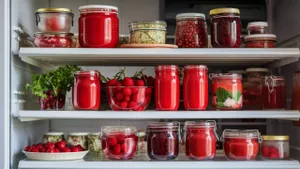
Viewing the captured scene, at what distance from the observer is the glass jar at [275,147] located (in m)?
A: 1.79

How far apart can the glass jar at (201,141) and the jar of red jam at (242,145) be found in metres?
0.06

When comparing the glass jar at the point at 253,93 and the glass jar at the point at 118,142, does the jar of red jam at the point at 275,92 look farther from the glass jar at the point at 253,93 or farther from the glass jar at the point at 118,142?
the glass jar at the point at 118,142

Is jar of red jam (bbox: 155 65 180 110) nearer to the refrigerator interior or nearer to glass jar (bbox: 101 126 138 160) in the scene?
glass jar (bbox: 101 126 138 160)

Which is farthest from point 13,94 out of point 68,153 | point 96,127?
point 96,127

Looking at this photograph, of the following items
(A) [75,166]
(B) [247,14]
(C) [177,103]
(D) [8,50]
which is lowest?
(A) [75,166]

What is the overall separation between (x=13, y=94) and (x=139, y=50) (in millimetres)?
490

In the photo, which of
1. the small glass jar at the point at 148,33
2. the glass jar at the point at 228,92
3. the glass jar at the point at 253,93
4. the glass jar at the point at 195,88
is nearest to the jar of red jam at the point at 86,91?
the small glass jar at the point at 148,33

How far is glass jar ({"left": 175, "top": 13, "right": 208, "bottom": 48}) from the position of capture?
1.81 m

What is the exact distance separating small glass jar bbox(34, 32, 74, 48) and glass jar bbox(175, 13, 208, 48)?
425 millimetres

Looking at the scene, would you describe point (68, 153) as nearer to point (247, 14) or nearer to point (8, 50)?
point (8, 50)

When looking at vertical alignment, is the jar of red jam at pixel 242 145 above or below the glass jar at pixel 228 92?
below

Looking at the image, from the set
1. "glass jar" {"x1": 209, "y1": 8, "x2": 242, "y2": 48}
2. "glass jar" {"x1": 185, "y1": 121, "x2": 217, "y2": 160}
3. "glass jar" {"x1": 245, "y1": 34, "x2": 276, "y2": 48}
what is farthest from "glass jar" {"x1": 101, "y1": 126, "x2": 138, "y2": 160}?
"glass jar" {"x1": 245, "y1": 34, "x2": 276, "y2": 48}

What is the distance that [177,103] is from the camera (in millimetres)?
1791

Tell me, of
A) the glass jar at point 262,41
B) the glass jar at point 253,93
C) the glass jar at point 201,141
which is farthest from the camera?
the glass jar at point 253,93
